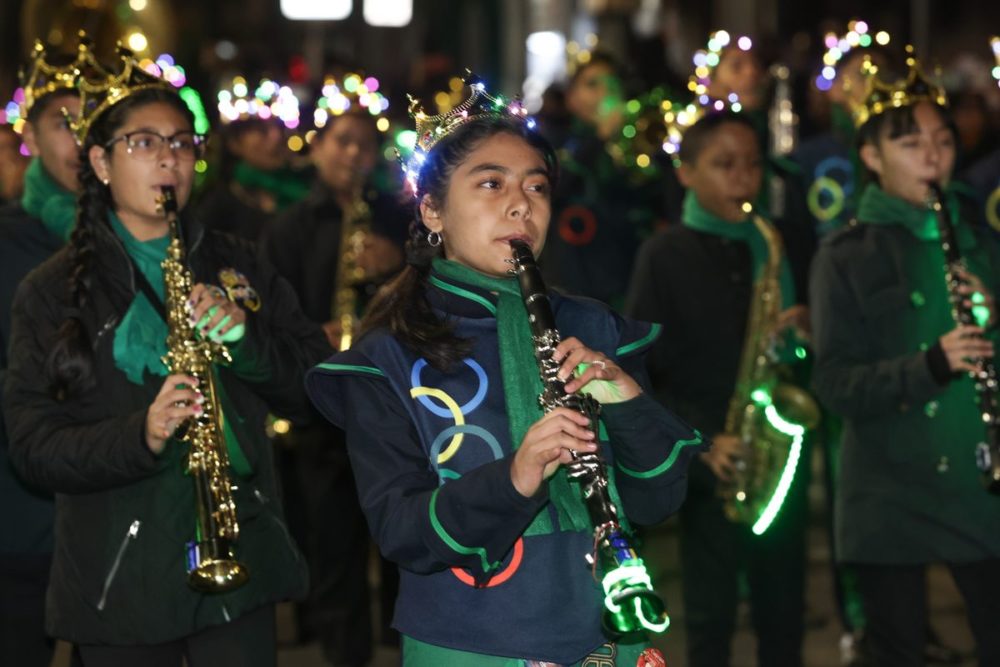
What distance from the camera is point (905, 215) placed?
587 cm

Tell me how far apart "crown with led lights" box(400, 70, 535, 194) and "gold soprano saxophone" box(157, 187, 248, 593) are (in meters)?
0.83

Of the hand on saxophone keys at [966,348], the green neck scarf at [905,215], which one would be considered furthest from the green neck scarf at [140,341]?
the green neck scarf at [905,215]

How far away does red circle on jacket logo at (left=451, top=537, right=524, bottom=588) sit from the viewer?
376 centimetres

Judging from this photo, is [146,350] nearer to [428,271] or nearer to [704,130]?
[428,271]

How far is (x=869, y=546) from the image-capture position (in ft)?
18.5

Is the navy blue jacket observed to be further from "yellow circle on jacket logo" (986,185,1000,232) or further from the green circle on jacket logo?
"yellow circle on jacket logo" (986,185,1000,232)

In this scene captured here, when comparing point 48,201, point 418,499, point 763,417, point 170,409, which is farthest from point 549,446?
point 763,417

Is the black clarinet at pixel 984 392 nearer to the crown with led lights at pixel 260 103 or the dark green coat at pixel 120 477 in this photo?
the dark green coat at pixel 120 477

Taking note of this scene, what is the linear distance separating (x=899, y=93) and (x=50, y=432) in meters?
3.14

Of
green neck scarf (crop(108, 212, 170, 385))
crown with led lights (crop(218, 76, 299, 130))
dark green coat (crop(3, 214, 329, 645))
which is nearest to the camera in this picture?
dark green coat (crop(3, 214, 329, 645))

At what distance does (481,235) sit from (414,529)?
70cm

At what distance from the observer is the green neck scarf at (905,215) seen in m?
5.86

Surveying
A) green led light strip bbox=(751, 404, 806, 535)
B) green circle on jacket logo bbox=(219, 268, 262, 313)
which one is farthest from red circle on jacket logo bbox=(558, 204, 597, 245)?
green circle on jacket logo bbox=(219, 268, 262, 313)

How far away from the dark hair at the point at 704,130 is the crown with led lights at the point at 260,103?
2.54m
